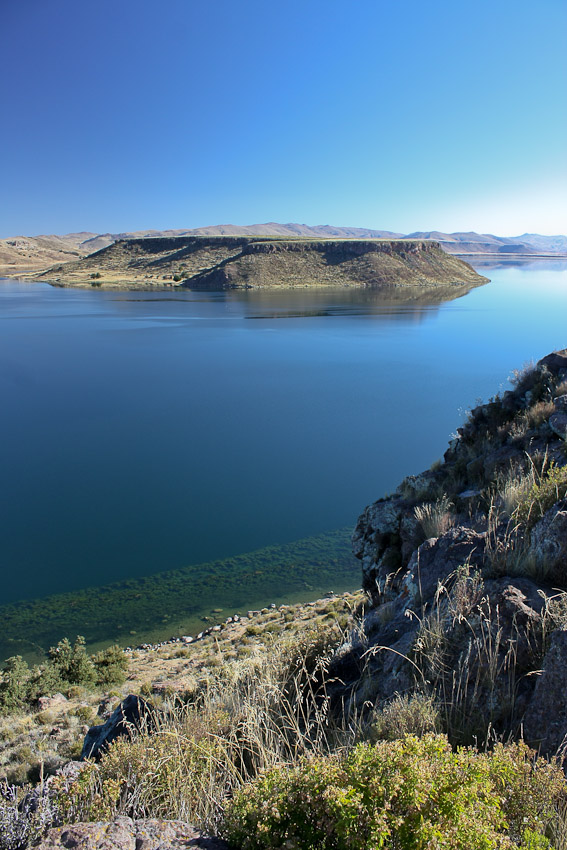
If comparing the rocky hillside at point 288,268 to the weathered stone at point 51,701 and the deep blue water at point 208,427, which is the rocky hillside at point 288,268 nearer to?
the deep blue water at point 208,427

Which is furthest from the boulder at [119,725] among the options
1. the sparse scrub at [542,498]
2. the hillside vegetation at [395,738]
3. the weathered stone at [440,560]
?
the sparse scrub at [542,498]

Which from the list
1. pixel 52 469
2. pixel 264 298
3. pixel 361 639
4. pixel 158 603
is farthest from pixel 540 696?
pixel 264 298

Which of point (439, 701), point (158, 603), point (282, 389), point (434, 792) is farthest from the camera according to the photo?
point (282, 389)

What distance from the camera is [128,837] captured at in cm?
187

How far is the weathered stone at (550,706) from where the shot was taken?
2354 millimetres

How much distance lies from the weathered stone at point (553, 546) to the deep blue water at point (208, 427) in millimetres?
9591

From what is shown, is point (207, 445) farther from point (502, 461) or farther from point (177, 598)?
point (502, 461)

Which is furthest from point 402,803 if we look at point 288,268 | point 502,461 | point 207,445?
point 288,268

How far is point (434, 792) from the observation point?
1700 mm

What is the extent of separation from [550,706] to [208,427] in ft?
61.6

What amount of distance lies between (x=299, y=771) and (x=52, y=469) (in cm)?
1612

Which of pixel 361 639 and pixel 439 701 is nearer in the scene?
pixel 439 701

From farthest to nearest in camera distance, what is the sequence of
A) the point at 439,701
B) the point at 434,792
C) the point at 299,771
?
the point at 439,701 → the point at 299,771 → the point at 434,792

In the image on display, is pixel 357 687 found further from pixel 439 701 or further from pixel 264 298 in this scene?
pixel 264 298
